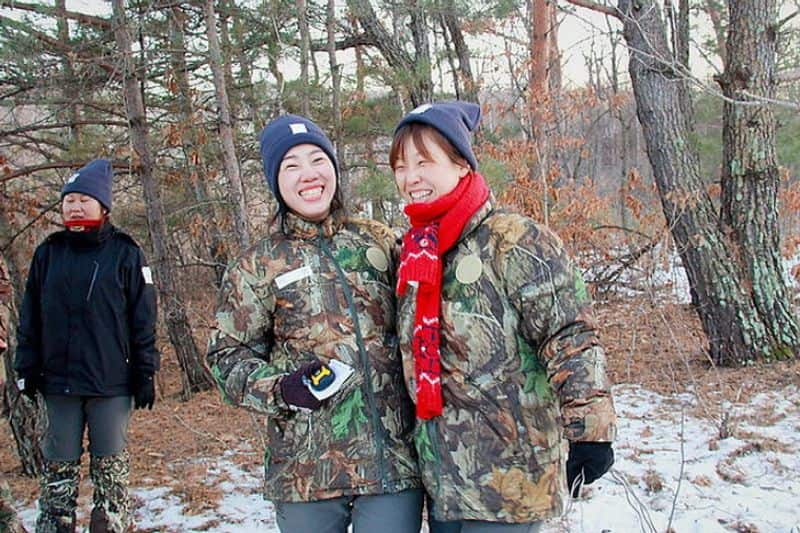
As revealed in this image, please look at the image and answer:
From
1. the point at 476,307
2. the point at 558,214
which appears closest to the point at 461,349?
the point at 476,307

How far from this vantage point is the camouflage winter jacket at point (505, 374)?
161 centimetres

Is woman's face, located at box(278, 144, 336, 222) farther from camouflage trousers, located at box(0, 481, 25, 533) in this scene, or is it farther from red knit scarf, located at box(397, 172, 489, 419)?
camouflage trousers, located at box(0, 481, 25, 533)

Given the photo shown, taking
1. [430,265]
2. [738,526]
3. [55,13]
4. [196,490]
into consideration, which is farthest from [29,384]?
[55,13]

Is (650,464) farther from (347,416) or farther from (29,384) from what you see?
(29,384)

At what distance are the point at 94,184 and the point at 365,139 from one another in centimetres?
581

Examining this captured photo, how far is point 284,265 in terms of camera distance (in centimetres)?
189

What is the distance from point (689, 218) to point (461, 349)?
17.2ft

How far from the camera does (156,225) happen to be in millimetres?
6793

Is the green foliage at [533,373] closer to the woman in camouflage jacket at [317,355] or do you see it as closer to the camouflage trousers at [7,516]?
the woman in camouflage jacket at [317,355]

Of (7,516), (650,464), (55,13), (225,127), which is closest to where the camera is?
(7,516)

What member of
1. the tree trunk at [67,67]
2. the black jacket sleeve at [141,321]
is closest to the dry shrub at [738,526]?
the black jacket sleeve at [141,321]

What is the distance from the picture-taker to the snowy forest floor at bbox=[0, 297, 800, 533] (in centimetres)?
339

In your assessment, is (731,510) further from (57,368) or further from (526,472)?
(57,368)

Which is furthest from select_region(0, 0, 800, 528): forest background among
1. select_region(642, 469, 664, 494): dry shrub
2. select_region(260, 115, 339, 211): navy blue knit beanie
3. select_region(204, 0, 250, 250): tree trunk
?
select_region(260, 115, 339, 211): navy blue knit beanie
